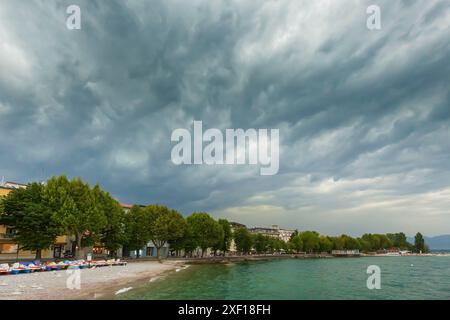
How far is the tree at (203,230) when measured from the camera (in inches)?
4825

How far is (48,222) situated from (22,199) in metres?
8.25

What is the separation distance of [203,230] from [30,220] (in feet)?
222

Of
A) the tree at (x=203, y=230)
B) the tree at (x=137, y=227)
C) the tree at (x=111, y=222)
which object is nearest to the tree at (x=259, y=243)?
the tree at (x=203, y=230)

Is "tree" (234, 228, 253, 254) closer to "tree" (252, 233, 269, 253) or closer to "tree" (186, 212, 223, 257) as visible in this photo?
"tree" (252, 233, 269, 253)

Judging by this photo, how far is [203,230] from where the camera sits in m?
125

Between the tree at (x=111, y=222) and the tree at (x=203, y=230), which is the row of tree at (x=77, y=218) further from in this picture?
the tree at (x=203, y=230)

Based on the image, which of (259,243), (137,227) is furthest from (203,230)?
(259,243)

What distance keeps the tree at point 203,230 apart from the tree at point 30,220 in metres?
59.1

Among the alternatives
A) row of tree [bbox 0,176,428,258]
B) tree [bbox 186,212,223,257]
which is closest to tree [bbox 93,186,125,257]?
row of tree [bbox 0,176,428,258]

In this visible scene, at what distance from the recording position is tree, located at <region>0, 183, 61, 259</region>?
220 ft

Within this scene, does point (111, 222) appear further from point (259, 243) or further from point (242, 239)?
point (259, 243)

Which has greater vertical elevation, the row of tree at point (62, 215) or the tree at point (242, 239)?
the row of tree at point (62, 215)

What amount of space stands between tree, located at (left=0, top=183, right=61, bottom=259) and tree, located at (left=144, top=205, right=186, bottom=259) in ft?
120
